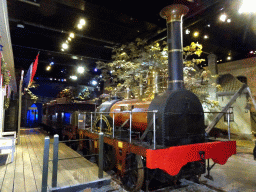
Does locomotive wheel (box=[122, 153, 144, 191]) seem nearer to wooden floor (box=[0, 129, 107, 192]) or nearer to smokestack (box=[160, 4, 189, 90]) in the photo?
wooden floor (box=[0, 129, 107, 192])

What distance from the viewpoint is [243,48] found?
12.6 m

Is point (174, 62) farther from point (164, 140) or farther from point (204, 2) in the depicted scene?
point (204, 2)

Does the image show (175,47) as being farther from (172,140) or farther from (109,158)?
(109,158)

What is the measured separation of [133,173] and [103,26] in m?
7.65

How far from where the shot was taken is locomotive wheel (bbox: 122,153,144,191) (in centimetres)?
431

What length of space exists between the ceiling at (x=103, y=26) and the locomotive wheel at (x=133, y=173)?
4.95 m

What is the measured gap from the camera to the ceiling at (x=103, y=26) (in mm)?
7047

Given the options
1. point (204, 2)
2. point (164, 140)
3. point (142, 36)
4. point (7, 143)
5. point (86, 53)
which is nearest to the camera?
point (164, 140)

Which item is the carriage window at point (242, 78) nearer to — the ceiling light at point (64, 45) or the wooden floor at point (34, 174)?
the ceiling light at point (64, 45)

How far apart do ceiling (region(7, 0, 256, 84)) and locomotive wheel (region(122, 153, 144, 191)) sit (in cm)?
495

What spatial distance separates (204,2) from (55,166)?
6997 millimetres

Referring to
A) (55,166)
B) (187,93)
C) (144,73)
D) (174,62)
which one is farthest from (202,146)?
(144,73)

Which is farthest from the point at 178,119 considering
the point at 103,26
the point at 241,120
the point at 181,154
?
the point at 241,120

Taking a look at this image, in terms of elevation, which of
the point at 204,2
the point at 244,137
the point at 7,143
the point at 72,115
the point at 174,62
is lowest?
the point at 244,137
